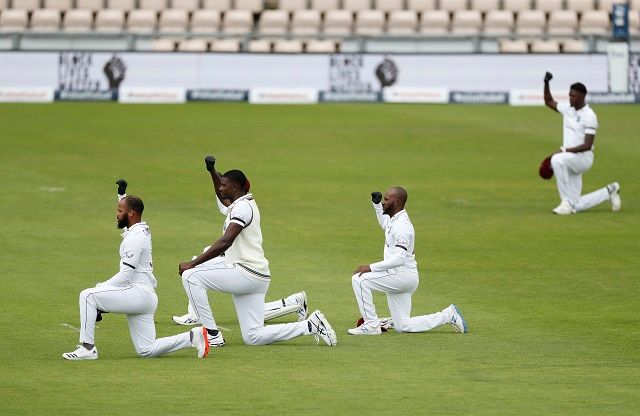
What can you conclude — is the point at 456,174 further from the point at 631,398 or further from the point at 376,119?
the point at 631,398

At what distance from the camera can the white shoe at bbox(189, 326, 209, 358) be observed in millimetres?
12719

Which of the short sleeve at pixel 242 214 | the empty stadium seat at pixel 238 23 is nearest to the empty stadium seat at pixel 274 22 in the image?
the empty stadium seat at pixel 238 23

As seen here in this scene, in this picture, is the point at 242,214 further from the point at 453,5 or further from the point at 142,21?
the point at 453,5

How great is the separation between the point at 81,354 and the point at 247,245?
1.96m

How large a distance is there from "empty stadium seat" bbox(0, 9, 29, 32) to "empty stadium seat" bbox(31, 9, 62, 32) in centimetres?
30

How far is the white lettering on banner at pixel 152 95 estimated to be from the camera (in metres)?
39.9

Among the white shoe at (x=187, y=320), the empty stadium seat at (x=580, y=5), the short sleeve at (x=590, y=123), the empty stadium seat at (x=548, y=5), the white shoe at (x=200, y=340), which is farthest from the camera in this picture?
the empty stadium seat at (x=548, y=5)

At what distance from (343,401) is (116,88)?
30.1m

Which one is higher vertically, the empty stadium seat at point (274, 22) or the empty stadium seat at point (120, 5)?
the empty stadium seat at point (120, 5)

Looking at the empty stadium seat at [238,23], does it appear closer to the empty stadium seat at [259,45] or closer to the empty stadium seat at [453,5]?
the empty stadium seat at [259,45]

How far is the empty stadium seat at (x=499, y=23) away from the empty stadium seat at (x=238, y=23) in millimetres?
7731

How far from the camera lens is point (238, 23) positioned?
4456 cm

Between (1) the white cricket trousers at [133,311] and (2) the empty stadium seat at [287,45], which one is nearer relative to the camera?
(1) the white cricket trousers at [133,311]

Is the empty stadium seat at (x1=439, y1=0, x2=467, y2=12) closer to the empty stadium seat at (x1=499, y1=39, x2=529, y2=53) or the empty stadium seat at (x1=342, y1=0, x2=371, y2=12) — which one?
the empty stadium seat at (x1=342, y1=0, x2=371, y2=12)
